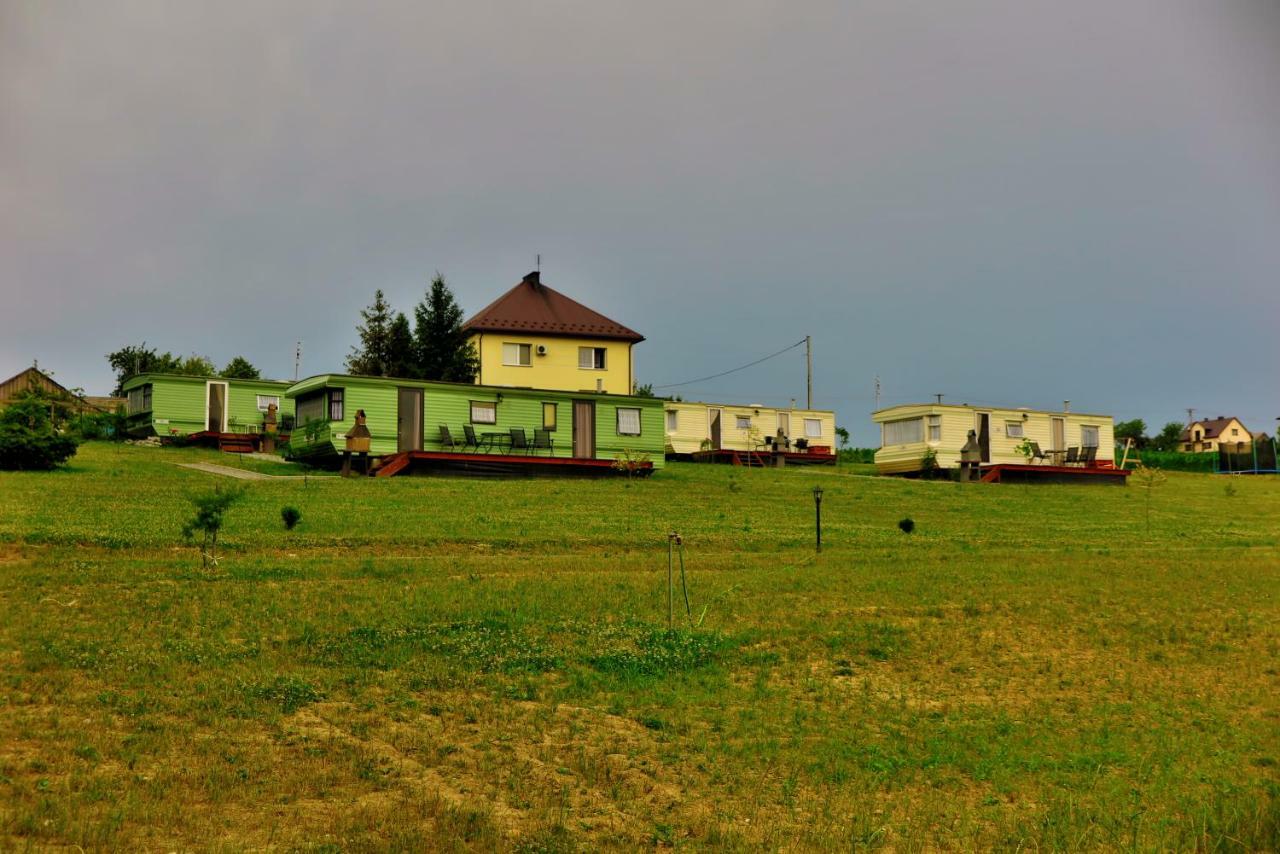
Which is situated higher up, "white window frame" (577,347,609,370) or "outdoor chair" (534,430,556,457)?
"white window frame" (577,347,609,370)

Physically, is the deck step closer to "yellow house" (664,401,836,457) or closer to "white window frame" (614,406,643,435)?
"white window frame" (614,406,643,435)

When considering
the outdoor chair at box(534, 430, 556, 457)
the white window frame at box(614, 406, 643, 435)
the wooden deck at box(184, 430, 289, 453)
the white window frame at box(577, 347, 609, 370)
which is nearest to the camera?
the outdoor chair at box(534, 430, 556, 457)

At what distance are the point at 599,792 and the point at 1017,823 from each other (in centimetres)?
292

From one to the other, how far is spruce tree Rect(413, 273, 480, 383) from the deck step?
1065cm

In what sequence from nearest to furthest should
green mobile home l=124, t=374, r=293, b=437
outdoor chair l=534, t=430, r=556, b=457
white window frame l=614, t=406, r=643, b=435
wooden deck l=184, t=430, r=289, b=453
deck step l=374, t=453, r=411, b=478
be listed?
1. deck step l=374, t=453, r=411, b=478
2. outdoor chair l=534, t=430, r=556, b=457
3. white window frame l=614, t=406, r=643, b=435
4. wooden deck l=184, t=430, r=289, b=453
5. green mobile home l=124, t=374, r=293, b=437

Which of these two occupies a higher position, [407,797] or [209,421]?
[209,421]

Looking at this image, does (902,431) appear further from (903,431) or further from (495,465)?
(495,465)

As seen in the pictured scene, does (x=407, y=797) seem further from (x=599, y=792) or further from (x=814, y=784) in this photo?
(x=814, y=784)

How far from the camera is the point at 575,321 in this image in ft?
146

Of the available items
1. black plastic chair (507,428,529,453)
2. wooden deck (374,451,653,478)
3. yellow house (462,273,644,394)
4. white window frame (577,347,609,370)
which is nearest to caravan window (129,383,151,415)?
yellow house (462,273,644,394)

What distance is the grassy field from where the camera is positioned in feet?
23.3

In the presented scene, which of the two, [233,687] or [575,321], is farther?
[575,321]

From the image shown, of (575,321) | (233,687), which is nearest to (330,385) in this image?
(575,321)

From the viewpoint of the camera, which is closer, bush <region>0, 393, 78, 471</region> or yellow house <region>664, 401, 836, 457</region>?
bush <region>0, 393, 78, 471</region>
